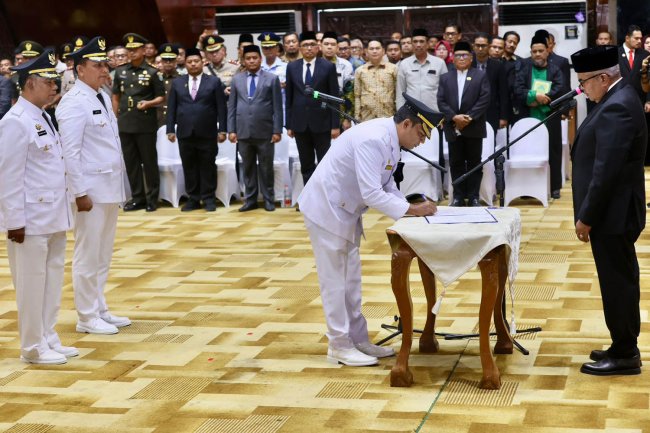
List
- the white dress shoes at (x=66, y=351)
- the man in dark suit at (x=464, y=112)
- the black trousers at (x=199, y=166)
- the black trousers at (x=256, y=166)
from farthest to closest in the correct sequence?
the black trousers at (x=199, y=166) < the black trousers at (x=256, y=166) < the man in dark suit at (x=464, y=112) < the white dress shoes at (x=66, y=351)

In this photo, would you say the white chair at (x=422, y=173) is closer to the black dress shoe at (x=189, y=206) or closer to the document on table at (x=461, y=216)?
the black dress shoe at (x=189, y=206)

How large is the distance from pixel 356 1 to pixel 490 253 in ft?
29.7

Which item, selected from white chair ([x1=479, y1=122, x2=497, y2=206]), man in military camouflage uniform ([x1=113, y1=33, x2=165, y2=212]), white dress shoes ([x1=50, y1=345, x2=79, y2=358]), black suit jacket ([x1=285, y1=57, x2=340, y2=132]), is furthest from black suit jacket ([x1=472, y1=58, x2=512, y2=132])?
white dress shoes ([x1=50, y1=345, x2=79, y2=358])

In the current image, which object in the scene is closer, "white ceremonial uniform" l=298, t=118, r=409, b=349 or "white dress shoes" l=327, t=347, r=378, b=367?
"white ceremonial uniform" l=298, t=118, r=409, b=349

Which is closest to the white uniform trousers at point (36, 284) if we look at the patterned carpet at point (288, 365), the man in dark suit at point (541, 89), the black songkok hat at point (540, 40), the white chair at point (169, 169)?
the patterned carpet at point (288, 365)

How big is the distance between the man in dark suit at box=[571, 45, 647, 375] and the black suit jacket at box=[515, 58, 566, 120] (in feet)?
15.1

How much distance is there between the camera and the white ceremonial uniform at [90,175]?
4875mm

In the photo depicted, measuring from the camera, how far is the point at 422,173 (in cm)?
879

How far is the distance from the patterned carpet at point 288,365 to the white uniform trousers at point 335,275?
0.50 ft

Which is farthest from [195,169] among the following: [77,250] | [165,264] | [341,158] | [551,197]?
[341,158]

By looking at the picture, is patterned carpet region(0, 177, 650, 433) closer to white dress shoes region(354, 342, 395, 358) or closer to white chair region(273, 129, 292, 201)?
white dress shoes region(354, 342, 395, 358)

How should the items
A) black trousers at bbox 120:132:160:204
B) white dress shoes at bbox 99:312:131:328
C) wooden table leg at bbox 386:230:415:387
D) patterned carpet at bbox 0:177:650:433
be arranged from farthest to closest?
black trousers at bbox 120:132:160:204
white dress shoes at bbox 99:312:131:328
wooden table leg at bbox 386:230:415:387
patterned carpet at bbox 0:177:650:433

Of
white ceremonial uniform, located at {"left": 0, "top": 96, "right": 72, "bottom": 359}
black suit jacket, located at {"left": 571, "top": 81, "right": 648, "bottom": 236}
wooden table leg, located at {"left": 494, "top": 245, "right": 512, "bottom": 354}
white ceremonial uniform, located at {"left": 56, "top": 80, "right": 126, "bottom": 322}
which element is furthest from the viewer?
white ceremonial uniform, located at {"left": 56, "top": 80, "right": 126, "bottom": 322}

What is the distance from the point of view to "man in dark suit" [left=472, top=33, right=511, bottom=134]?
866 centimetres
